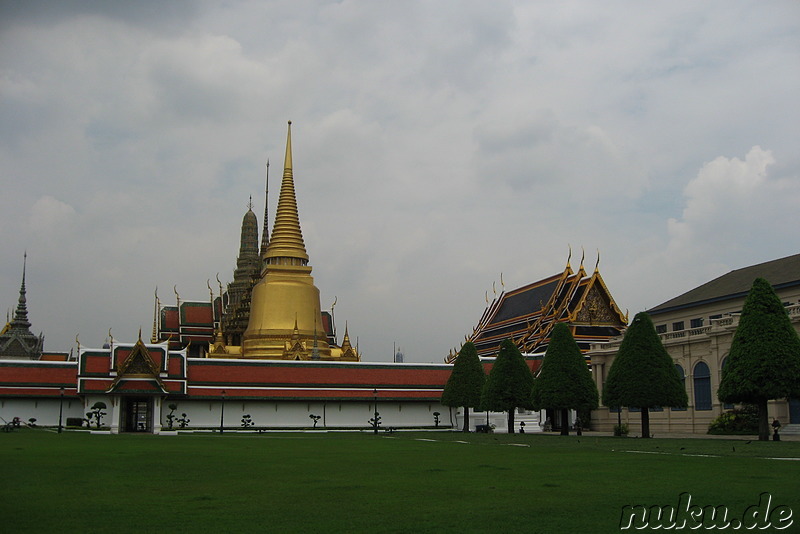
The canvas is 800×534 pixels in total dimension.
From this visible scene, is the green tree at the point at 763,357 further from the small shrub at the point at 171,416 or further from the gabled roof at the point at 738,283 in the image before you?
the small shrub at the point at 171,416

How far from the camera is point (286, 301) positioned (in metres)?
73.6

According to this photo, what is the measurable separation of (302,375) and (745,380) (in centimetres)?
3330

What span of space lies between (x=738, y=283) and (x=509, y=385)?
18.7 m

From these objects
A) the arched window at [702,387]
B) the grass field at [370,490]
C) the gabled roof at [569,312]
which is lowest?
the grass field at [370,490]

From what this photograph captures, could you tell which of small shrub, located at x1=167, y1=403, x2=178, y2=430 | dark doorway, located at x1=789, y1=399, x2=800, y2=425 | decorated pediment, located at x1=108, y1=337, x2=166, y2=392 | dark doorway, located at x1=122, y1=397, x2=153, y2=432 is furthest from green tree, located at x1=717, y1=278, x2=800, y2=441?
dark doorway, located at x1=122, y1=397, x2=153, y2=432

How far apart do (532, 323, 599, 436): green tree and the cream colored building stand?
7.15 m

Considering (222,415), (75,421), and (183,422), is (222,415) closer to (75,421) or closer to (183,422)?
(183,422)

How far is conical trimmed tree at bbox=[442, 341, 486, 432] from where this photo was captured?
177 ft

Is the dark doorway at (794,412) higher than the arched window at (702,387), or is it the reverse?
the arched window at (702,387)

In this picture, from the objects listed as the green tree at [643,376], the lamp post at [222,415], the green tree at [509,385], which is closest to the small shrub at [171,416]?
the lamp post at [222,415]

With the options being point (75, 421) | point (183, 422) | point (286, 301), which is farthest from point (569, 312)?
Answer: point (75, 421)

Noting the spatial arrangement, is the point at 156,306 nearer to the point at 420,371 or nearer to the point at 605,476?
the point at 420,371

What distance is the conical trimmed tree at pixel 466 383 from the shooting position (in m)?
53.8

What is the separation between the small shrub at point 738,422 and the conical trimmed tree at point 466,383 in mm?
14481
